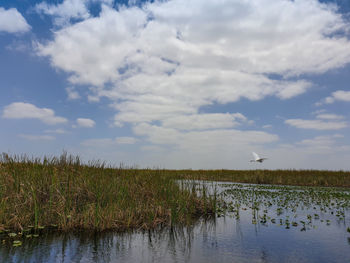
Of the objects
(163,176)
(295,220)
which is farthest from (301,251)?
(163,176)

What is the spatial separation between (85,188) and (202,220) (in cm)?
480

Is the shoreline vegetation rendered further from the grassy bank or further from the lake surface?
the lake surface

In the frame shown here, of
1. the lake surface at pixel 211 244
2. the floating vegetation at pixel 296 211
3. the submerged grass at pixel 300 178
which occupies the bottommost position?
the lake surface at pixel 211 244

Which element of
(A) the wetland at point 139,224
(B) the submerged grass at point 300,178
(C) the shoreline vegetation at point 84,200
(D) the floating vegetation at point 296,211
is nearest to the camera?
(A) the wetland at point 139,224

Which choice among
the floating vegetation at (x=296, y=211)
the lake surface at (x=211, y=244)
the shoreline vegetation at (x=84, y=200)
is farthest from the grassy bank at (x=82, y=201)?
the floating vegetation at (x=296, y=211)

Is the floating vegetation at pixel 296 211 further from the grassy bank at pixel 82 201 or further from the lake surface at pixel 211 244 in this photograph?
the grassy bank at pixel 82 201

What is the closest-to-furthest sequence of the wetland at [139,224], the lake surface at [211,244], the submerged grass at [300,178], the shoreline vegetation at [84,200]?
the lake surface at [211,244], the wetland at [139,224], the shoreline vegetation at [84,200], the submerged grass at [300,178]

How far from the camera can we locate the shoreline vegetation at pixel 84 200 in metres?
8.27

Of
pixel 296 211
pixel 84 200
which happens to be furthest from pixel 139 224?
pixel 296 211

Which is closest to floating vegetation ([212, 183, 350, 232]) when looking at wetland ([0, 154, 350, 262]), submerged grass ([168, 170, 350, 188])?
wetland ([0, 154, 350, 262])

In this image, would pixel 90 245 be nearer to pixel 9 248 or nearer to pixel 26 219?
pixel 9 248

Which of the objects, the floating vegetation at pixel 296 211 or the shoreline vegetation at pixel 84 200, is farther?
the floating vegetation at pixel 296 211

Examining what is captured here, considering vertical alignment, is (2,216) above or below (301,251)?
above

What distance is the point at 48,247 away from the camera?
22.1 ft
